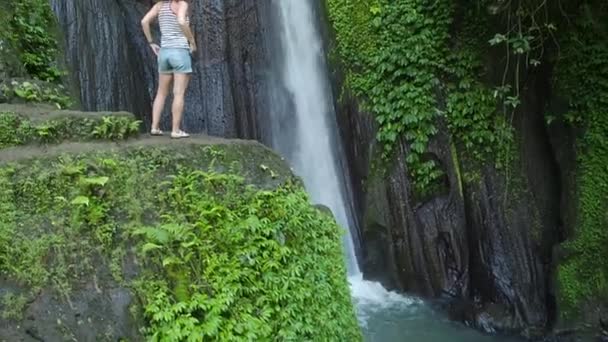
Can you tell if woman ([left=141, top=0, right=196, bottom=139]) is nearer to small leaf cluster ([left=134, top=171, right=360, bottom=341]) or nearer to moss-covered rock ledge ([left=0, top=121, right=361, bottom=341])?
moss-covered rock ledge ([left=0, top=121, right=361, bottom=341])

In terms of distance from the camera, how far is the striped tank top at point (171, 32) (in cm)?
542

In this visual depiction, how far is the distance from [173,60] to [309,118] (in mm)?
5165

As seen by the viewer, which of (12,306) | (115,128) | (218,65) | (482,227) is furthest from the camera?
(218,65)

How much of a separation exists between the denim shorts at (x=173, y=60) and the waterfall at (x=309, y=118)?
15.2ft

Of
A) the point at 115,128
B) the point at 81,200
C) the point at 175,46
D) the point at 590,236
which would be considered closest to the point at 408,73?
the point at 590,236

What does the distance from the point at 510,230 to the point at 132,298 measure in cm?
594

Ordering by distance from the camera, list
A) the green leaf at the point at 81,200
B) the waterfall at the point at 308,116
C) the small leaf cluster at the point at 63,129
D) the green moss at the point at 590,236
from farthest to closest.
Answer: the waterfall at the point at 308,116 < the green moss at the point at 590,236 < the small leaf cluster at the point at 63,129 < the green leaf at the point at 81,200

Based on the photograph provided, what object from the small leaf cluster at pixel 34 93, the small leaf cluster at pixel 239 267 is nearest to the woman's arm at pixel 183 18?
the small leaf cluster at pixel 34 93

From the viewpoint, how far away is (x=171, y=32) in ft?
17.8

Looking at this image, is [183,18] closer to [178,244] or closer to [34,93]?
[34,93]

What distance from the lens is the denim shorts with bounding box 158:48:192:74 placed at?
17.8ft

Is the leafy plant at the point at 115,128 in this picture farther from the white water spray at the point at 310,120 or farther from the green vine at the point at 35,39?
A: the white water spray at the point at 310,120

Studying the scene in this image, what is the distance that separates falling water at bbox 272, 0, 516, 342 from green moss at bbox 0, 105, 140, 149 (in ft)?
14.7

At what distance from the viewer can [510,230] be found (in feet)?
26.9
